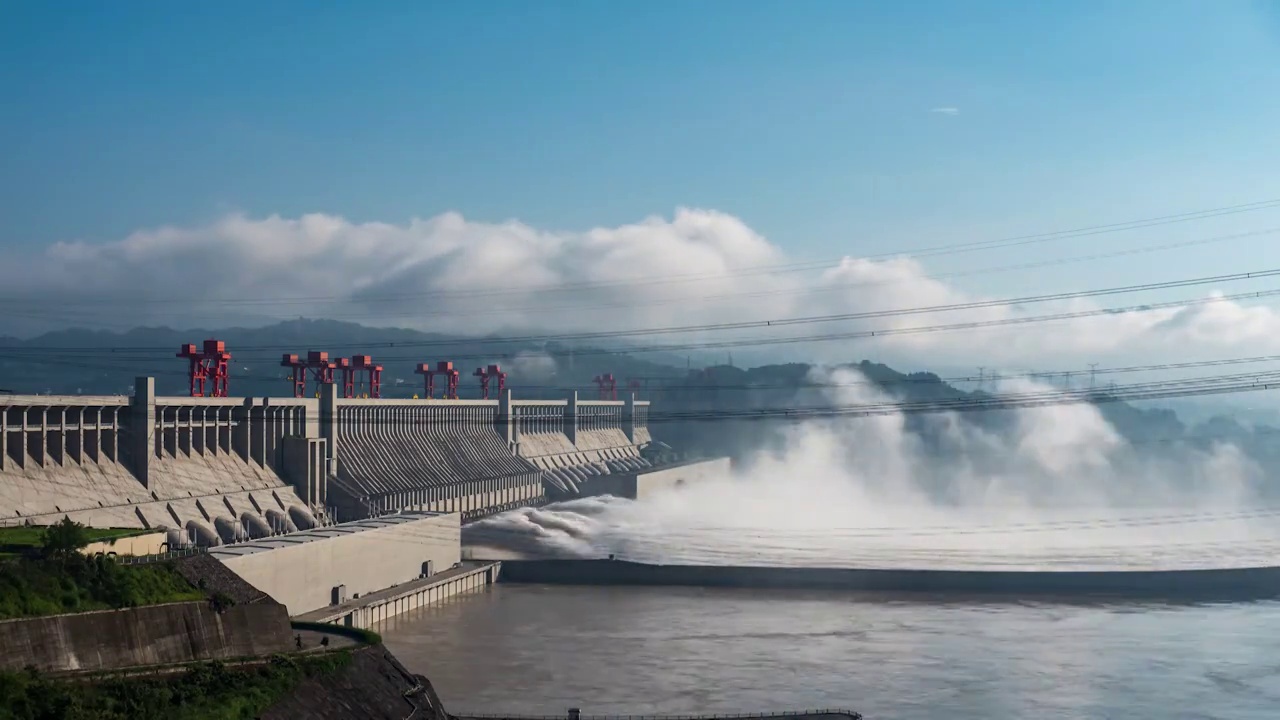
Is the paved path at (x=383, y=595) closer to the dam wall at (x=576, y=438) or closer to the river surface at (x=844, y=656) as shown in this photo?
the river surface at (x=844, y=656)

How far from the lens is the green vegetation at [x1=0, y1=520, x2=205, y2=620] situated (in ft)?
44.4

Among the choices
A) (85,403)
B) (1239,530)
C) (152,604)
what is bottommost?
(1239,530)

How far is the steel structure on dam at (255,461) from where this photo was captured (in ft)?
90.8

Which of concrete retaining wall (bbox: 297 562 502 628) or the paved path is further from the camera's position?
concrete retaining wall (bbox: 297 562 502 628)

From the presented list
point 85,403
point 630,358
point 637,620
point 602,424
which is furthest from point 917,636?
point 630,358

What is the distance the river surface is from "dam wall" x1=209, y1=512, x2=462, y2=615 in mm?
1520

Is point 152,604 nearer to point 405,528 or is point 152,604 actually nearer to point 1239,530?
point 405,528

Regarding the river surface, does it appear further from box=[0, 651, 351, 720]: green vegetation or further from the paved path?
box=[0, 651, 351, 720]: green vegetation

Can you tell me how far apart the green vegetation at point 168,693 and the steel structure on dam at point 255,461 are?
12783 mm

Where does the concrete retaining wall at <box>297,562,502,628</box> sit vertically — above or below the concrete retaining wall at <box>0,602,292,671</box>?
below

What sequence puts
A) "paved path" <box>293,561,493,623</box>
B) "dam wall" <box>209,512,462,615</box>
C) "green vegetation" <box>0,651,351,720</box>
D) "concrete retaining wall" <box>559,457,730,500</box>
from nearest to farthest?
"green vegetation" <box>0,651,351,720</box> → "dam wall" <box>209,512,462,615</box> → "paved path" <box>293,561,493,623</box> → "concrete retaining wall" <box>559,457,730,500</box>

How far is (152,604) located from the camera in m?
14.9

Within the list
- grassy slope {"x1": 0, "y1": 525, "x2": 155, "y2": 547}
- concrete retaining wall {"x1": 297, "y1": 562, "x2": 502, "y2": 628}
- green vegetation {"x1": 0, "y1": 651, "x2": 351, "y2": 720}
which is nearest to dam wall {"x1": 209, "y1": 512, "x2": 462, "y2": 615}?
concrete retaining wall {"x1": 297, "y1": 562, "x2": 502, "y2": 628}

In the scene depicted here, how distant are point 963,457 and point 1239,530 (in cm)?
3399
